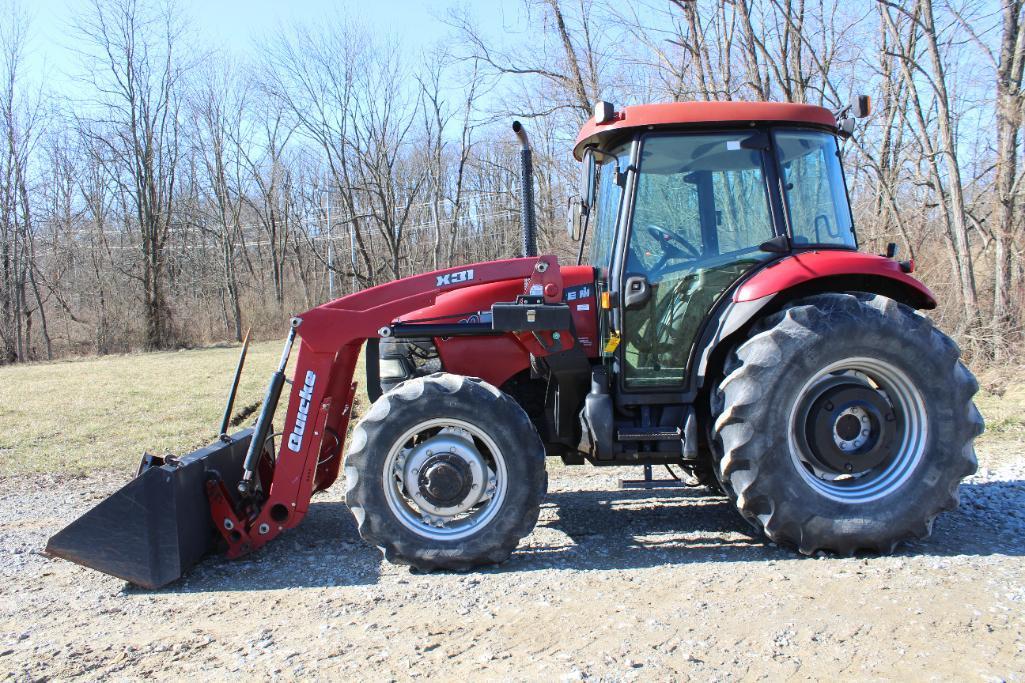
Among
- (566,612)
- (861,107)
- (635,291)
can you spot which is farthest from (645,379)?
(861,107)

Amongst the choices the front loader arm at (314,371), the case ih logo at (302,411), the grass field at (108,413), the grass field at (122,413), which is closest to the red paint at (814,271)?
the front loader arm at (314,371)

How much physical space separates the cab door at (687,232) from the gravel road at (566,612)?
1112 millimetres

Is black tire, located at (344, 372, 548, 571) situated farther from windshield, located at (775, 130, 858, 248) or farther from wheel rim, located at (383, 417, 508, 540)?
windshield, located at (775, 130, 858, 248)

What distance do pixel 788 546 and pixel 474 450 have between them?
5.86 ft

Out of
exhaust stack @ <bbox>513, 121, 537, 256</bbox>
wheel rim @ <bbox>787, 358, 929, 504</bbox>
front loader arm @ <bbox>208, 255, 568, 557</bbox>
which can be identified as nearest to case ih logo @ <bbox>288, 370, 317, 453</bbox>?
front loader arm @ <bbox>208, 255, 568, 557</bbox>

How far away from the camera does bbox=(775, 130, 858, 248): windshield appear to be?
170 inches

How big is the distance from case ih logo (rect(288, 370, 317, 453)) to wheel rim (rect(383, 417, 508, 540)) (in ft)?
1.82

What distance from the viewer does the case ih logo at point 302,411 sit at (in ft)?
13.6

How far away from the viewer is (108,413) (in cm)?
1012

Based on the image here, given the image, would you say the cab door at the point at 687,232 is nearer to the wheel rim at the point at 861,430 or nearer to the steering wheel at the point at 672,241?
the steering wheel at the point at 672,241

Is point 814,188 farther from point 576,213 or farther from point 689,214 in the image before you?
point 576,213

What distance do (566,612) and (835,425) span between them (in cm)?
181

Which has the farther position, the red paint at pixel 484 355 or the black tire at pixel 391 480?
the red paint at pixel 484 355

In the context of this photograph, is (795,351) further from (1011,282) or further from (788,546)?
(1011,282)
